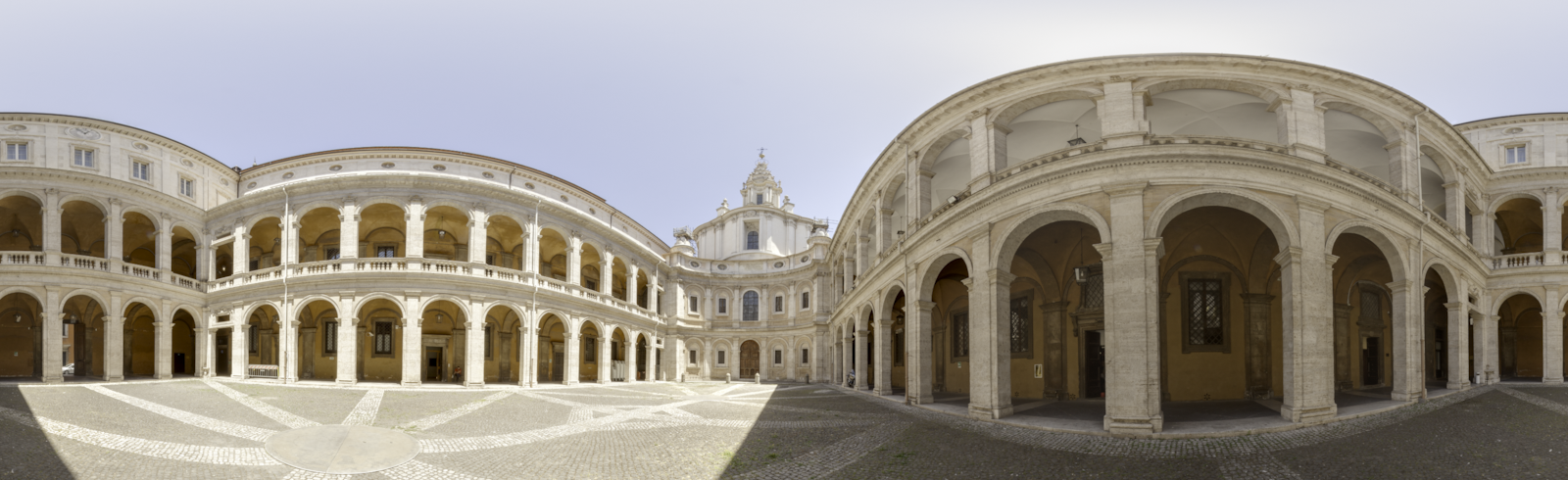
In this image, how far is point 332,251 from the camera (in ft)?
111

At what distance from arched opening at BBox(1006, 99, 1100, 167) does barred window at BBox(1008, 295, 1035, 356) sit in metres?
5.02

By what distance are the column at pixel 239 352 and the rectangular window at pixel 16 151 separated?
10.3 meters

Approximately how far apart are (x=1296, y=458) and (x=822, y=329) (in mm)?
34777

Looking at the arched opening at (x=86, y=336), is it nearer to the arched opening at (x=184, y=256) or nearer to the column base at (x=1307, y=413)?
the arched opening at (x=184, y=256)

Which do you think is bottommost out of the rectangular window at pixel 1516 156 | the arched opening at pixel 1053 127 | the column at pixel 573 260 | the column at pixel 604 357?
the column at pixel 604 357

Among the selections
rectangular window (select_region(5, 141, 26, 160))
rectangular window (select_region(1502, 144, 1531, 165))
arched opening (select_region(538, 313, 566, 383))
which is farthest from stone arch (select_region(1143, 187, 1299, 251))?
rectangular window (select_region(5, 141, 26, 160))

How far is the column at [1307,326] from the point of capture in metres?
14.2

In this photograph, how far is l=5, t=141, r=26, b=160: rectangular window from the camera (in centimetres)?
2869

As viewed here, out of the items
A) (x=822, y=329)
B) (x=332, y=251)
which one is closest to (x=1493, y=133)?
(x=822, y=329)

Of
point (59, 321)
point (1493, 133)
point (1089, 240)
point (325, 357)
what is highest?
point (1493, 133)

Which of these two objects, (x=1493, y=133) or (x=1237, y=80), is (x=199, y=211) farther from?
(x=1493, y=133)

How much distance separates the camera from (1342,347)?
872 inches

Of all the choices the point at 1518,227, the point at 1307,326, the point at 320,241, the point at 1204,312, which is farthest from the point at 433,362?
the point at 1518,227

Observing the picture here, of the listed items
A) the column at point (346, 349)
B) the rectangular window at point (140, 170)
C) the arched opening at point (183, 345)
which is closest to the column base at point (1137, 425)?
the column at point (346, 349)
